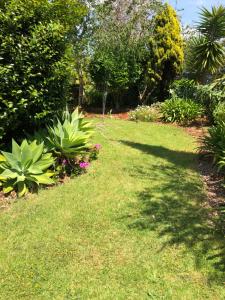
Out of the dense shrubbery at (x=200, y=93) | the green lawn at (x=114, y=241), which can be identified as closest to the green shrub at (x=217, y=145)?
the green lawn at (x=114, y=241)

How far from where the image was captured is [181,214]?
5387mm

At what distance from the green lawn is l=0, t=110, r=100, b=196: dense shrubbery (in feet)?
1.05

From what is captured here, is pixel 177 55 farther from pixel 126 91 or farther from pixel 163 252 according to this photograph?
pixel 163 252

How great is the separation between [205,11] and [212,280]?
1342cm

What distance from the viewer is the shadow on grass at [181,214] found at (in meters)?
4.46

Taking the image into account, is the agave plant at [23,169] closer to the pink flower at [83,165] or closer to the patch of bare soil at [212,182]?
the pink flower at [83,165]

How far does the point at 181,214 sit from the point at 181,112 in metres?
8.26

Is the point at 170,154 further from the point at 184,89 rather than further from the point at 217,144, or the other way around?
the point at 184,89

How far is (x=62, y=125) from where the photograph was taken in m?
7.07

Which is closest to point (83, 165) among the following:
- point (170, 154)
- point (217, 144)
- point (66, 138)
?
point (66, 138)

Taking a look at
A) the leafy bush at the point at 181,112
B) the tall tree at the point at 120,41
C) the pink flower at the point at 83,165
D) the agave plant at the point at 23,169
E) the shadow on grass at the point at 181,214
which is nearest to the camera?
the shadow on grass at the point at 181,214

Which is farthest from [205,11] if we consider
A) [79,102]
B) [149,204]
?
[149,204]

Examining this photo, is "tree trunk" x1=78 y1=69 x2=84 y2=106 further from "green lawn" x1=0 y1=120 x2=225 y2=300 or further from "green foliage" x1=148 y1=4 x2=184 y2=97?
"green lawn" x1=0 y1=120 x2=225 y2=300

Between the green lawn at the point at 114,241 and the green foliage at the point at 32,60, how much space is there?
5.28 ft
